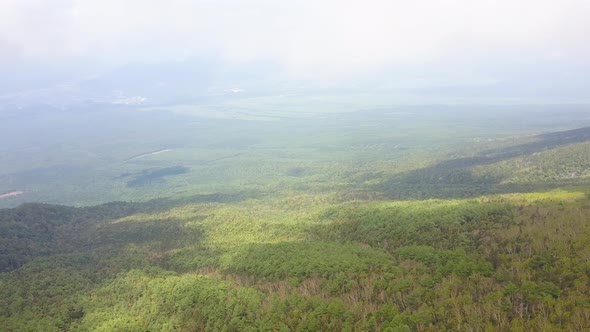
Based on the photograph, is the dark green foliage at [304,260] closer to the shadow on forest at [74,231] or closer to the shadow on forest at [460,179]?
the shadow on forest at [74,231]

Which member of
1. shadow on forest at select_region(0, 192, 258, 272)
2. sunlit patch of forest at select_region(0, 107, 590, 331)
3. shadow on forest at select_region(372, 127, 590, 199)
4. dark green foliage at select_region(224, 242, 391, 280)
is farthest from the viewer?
shadow on forest at select_region(372, 127, 590, 199)

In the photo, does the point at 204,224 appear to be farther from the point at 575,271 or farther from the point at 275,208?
the point at 575,271

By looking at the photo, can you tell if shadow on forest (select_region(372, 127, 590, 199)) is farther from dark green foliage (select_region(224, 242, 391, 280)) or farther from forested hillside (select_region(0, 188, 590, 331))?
dark green foliage (select_region(224, 242, 391, 280))

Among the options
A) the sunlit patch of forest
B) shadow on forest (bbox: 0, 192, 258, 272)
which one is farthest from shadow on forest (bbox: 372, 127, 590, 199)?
shadow on forest (bbox: 0, 192, 258, 272)

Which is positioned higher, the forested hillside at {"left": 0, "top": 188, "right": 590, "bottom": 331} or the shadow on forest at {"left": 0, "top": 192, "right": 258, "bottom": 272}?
the forested hillside at {"left": 0, "top": 188, "right": 590, "bottom": 331}

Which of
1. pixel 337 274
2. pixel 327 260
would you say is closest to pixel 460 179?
pixel 327 260

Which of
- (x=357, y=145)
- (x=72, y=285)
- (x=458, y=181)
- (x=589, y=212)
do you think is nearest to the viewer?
(x=589, y=212)

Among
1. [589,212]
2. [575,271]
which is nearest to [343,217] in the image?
[589,212]

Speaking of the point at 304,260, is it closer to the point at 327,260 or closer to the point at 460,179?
the point at 327,260
